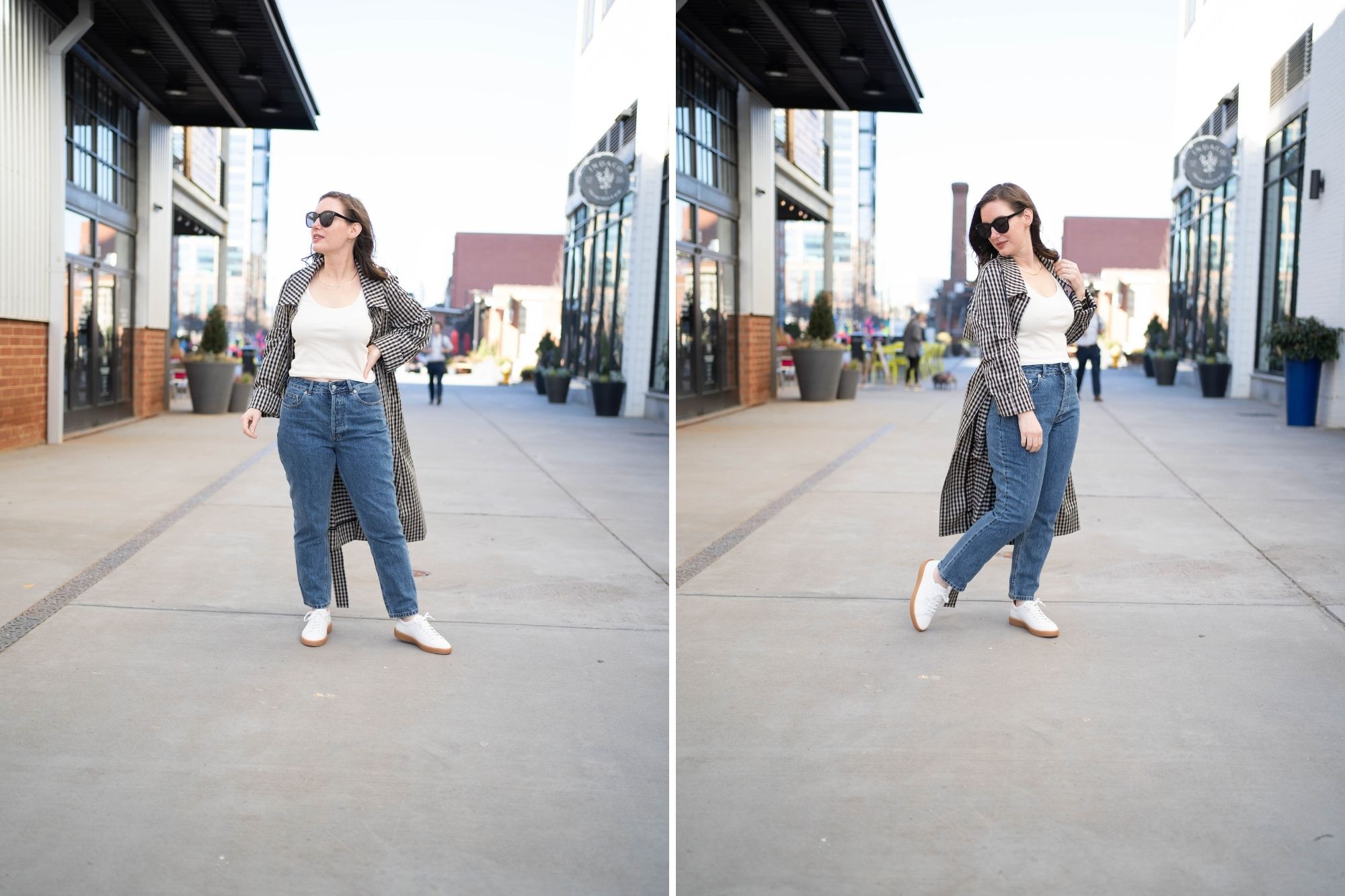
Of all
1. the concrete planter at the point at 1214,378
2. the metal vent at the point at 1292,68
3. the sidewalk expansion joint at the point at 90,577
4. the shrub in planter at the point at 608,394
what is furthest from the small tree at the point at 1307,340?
the sidewalk expansion joint at the point at 90,577

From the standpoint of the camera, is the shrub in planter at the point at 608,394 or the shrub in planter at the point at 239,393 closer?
the shrub in planter at the point at 608,394

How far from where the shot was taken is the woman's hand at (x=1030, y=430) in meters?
4.10

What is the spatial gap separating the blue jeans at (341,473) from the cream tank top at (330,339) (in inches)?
1.4

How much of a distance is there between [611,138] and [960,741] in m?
16.5

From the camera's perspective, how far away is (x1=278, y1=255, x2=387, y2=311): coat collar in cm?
421

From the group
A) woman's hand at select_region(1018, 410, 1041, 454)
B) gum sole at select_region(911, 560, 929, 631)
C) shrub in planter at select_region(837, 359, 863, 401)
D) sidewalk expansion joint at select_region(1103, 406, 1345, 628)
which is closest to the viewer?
woman's hand at select_region(1018, 410, 1041, 454)

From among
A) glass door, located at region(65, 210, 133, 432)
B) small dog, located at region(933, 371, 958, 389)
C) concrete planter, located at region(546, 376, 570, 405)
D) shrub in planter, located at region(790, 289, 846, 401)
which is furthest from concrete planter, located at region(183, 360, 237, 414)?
small dog, located at region(933, 371, 958, 389)

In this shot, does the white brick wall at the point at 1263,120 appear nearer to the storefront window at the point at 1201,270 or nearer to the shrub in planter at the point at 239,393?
the storefront window at the point at 1201,270

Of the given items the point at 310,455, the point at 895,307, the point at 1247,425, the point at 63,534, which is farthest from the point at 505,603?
the point at 895,307

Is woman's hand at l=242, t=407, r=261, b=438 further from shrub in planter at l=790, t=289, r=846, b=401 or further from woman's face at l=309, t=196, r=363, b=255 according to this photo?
shrub in planter at l=790, t=289, r=846, b=401

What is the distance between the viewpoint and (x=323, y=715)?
11.6ft

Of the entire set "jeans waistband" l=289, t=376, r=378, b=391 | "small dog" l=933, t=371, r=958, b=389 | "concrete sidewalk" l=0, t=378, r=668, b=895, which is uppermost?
"small dog" l=933, t=371, r=958, b=389

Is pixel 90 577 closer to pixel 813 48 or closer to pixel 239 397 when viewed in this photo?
pixel 813 48

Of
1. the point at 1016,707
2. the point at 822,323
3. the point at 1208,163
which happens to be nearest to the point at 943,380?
the point at 822,323
